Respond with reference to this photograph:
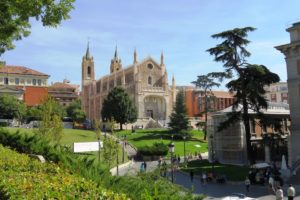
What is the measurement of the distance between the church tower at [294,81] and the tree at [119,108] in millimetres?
38987

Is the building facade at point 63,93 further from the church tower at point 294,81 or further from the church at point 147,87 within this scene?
the church tower at point 294,81

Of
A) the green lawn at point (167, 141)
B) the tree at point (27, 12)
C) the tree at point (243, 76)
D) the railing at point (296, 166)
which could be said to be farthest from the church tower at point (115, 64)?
the tree at point (27, 12)

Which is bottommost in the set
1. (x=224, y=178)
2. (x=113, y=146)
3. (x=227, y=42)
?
(x=224, y=178)

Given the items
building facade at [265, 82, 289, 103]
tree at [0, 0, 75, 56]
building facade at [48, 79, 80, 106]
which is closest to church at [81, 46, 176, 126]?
building facade at [48, 79, 80, 106]

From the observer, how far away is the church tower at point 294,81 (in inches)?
1235

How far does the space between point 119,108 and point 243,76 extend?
37.7 m

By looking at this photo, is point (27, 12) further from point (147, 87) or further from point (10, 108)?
point (147, 87)

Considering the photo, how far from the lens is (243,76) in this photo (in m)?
32.6

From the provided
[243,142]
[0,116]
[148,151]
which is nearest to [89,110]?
[0,116]

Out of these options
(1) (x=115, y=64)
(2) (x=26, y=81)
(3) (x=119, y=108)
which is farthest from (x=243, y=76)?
(1) (x=115, y=64)

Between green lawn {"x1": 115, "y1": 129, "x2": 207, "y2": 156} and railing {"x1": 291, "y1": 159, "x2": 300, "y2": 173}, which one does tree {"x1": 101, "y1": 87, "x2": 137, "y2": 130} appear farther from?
railing {"x1": 291, "y1": 159, "x2": 300, "y2": 173}

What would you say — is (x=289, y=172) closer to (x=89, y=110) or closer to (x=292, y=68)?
(x=292, y=68)

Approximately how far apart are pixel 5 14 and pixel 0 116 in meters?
59.0

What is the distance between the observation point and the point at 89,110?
108 meters
